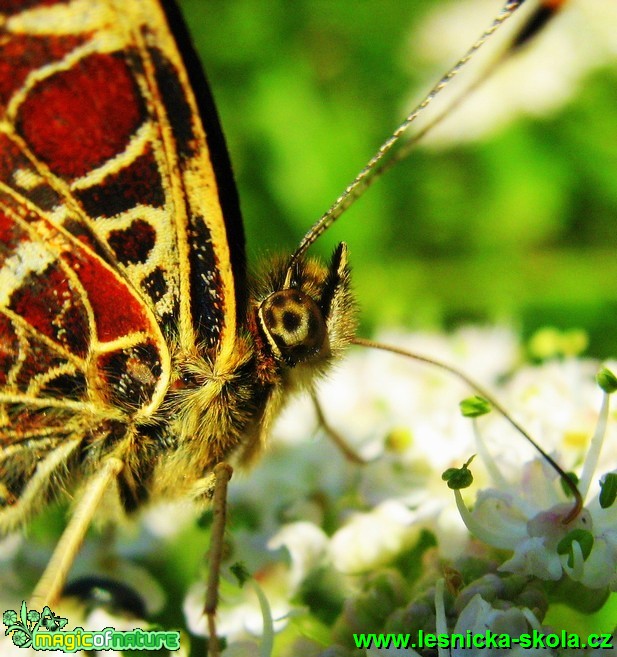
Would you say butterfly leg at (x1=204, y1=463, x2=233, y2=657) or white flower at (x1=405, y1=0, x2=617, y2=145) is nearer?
butterfly leg at (x1=204, y1=463, x2=233, y2=657)

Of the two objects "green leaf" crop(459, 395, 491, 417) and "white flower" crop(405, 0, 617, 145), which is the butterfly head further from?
"white flower" crop(405, 0, 617, 145)

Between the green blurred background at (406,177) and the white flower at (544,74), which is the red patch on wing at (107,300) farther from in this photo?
the white flower at (544,74)

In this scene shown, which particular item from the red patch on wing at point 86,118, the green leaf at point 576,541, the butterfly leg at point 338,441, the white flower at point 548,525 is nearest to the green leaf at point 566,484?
the white flower at point 548,525

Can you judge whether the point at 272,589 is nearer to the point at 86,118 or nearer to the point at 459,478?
the point at 459,478

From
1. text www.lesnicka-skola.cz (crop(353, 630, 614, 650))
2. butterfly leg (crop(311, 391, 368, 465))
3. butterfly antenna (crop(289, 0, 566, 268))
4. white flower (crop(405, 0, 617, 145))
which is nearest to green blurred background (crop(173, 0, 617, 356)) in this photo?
white flower (crop(405, 0, 617, 145))

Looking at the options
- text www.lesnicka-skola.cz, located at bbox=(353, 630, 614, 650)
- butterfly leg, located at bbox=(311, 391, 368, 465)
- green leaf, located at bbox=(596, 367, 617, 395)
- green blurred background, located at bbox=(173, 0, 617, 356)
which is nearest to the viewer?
text www.lesnicka-skola.cz, located at bbox=(353, 630, 614, 650)

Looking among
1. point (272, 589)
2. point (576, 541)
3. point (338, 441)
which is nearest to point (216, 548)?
point (272, 589)
